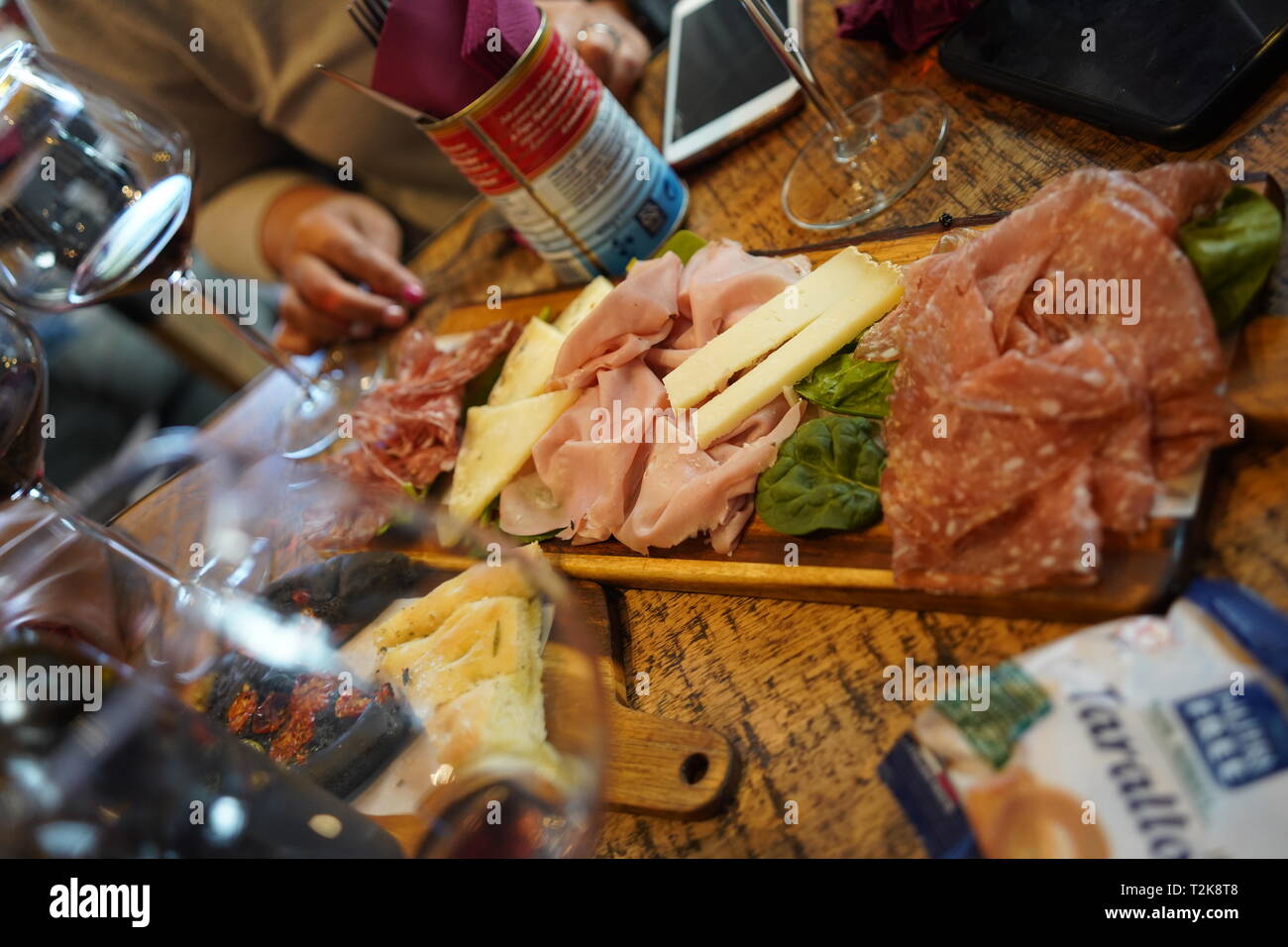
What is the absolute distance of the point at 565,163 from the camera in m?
1.44

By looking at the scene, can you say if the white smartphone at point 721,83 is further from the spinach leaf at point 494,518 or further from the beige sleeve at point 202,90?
the beige sleeve at point 202,90

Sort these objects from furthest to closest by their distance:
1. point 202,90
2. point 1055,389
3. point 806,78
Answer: point 202,90
point 806,78
point 1055,389

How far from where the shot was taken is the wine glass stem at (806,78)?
128cm

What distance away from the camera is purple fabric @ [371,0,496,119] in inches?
53.7

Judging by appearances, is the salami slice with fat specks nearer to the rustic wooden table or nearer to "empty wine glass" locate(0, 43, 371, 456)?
the rustic wooden table

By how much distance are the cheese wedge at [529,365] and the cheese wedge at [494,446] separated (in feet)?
0.14

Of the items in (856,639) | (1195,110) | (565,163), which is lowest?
(856,639)

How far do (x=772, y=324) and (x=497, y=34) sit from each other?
66 cm

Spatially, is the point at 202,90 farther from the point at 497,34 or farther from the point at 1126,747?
the point at 1126,747

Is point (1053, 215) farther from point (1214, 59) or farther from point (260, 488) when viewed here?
point (260, 488)

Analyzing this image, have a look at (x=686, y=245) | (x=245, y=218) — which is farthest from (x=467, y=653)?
(x=245, y=218)

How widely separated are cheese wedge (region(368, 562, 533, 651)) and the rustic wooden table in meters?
0.23

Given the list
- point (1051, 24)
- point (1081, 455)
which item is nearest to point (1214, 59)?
point (1051, 24)

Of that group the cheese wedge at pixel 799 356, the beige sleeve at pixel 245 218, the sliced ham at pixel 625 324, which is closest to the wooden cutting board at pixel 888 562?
the cheese wedge at pixel 799 356
